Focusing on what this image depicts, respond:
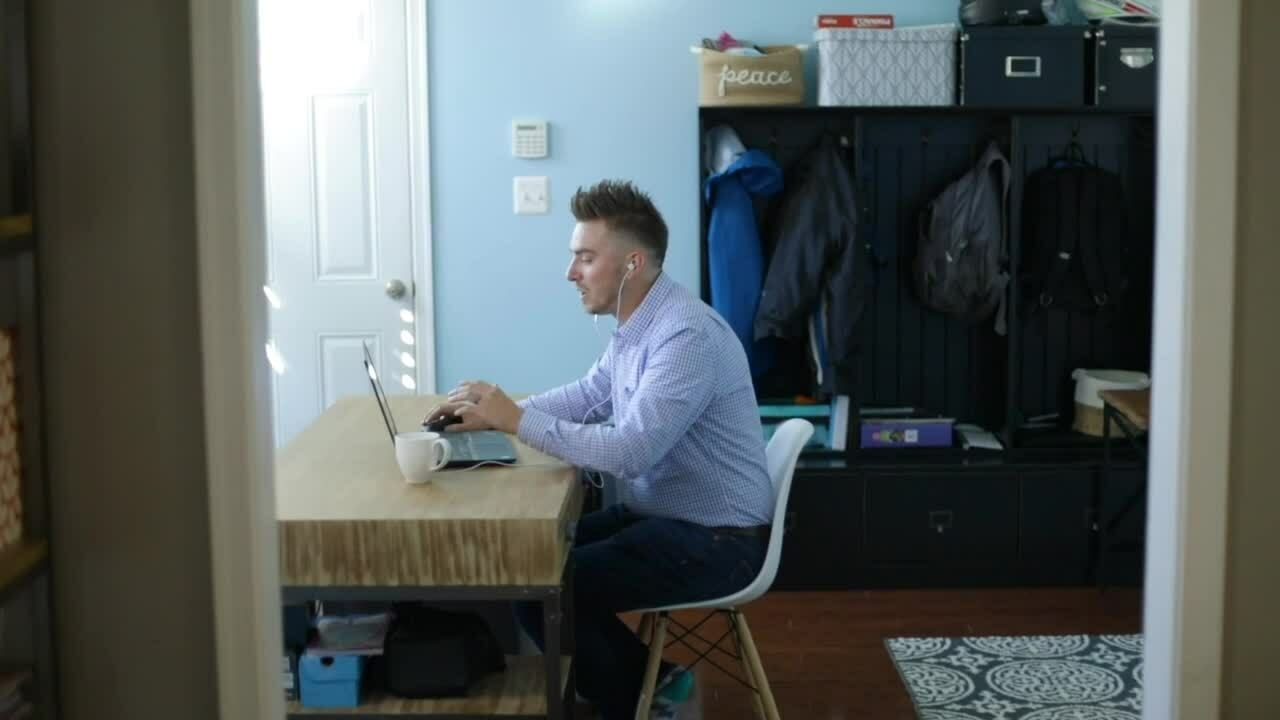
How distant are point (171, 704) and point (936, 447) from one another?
3359mm

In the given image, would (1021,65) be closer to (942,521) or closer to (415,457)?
(942,521)

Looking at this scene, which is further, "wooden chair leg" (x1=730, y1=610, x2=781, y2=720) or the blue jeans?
"wooden chair leg" (x1=730, y1=610, x2=781, y2=720)

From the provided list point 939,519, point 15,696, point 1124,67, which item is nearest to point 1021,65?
point 1124,67

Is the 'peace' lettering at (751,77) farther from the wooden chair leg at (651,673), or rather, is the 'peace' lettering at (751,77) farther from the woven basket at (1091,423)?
the wooden chair leg at (651,673)

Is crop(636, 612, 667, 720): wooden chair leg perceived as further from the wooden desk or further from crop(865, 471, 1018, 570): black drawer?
the wooden desk

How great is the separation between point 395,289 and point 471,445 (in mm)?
2047

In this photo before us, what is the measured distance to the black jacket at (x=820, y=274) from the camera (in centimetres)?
482

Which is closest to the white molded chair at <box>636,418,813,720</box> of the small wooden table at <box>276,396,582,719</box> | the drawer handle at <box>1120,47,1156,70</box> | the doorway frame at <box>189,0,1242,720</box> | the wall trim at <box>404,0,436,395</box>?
the small wooden table at <box>276,396,582,719</box>

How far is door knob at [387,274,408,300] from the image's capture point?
5.16 meters

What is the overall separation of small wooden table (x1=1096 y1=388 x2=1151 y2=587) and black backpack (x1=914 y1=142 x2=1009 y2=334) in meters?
0.46

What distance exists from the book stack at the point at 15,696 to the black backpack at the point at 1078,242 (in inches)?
148

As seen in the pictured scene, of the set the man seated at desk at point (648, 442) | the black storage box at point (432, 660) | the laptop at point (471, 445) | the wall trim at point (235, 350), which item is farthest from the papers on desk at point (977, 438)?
the wall trim at point (235, 350)

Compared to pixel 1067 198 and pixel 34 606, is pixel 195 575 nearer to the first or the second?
pixel 34 606

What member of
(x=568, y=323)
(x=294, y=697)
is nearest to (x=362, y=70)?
(x=568, y=323)
